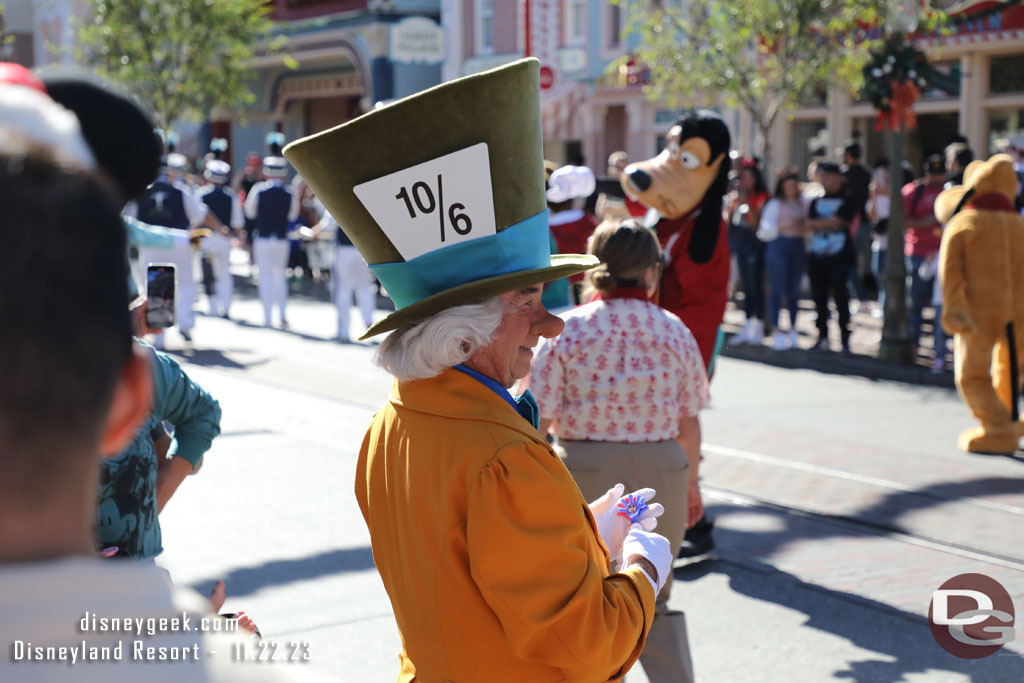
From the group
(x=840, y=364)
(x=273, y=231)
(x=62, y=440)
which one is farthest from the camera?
(x=273, y=231)

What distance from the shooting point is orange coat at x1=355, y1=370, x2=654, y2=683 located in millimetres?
2217

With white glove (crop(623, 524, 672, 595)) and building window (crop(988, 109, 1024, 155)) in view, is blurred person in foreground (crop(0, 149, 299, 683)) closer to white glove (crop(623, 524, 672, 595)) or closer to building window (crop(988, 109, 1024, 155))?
white glove (crop(623, 524, 672, 595))

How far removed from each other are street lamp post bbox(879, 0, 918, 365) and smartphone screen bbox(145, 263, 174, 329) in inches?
380

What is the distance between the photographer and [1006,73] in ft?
58.8

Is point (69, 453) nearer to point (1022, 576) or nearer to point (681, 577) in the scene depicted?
point (681, 577)

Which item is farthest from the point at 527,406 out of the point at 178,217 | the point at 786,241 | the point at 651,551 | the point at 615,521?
the point at 178,217

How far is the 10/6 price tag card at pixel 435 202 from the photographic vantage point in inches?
93.6

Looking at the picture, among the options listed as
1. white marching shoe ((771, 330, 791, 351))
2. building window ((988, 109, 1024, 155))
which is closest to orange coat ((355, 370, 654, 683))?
white marching shoe ((771, 330, 791, 351))

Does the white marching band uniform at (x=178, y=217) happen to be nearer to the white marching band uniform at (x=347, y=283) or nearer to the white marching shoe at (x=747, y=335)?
the white marching band uniform at (x=347, y=283)

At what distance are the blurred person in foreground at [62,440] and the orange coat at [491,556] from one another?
1.25 metres

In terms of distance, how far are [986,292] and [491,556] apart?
683cm

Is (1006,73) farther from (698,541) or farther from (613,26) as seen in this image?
(698,541)

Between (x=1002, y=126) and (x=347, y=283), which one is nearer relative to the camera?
(x=347, y=283)

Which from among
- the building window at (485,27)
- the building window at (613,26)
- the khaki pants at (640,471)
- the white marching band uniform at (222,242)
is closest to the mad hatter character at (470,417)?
the khaki pants at (640,471)
